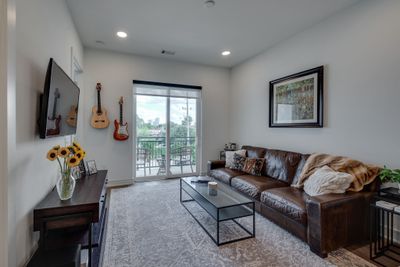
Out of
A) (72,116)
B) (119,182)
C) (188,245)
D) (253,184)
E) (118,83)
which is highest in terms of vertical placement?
(118,83)

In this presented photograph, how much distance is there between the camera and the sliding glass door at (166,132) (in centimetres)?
449

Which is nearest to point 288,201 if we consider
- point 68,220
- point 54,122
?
point 68,220

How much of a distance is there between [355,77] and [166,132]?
3.59 meters

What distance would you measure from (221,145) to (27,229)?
4.19 meters

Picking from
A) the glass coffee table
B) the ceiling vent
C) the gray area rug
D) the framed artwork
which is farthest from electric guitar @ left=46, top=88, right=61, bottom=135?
the framed artwork

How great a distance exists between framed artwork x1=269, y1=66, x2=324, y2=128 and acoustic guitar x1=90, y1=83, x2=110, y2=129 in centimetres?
330

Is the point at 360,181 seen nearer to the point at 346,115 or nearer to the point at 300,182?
the point at 300,182

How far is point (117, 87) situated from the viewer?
4148mm

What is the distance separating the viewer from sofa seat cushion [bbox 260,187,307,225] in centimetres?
208

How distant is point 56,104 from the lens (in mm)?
1797

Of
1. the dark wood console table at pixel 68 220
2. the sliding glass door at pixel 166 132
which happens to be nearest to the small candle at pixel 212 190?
the dark wood console table at pixel 68 220

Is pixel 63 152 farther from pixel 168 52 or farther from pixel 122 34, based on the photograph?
pixel 168 52

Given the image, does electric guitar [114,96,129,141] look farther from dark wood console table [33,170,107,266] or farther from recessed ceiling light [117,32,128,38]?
dark wood console table [33,170,107,266]

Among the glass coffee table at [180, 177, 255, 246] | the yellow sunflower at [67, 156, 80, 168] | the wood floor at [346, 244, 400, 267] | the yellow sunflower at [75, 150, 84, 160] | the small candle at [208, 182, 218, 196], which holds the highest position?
the yellow sunflower at [75, 150, 84, 160]
